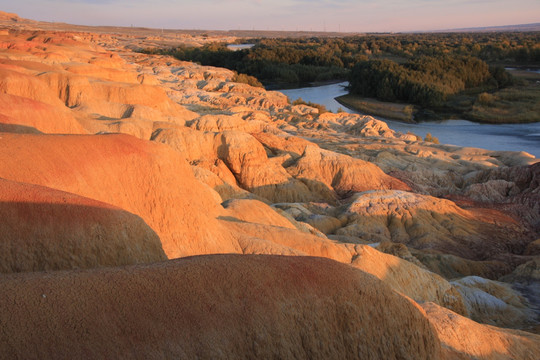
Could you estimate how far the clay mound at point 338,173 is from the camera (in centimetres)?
3234

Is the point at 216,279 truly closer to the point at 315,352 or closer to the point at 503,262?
the point at 315,352

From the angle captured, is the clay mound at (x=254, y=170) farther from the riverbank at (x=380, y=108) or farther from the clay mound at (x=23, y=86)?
the riverbank at (x=380, y=108)

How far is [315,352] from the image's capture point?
6984 mm

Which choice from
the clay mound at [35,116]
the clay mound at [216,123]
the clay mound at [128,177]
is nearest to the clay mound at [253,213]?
the clay mound at [128,177]

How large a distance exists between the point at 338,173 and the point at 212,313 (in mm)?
27567

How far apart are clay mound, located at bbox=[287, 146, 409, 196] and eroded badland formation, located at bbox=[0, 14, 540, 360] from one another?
11.1 inches

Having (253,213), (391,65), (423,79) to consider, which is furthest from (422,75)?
(253,213)

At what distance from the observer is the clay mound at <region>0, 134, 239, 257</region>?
10523mm

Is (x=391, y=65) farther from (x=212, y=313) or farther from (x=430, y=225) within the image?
(x=212, y=313)

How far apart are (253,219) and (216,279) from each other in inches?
454

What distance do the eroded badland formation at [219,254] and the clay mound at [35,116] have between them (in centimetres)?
6

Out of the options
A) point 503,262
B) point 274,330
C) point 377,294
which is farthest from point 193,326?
point 503,262

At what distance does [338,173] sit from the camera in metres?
33.2

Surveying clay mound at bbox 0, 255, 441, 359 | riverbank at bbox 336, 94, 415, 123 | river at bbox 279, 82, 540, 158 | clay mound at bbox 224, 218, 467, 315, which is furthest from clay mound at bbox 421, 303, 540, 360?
riverbank at bbox 336, 94, 415, 123
